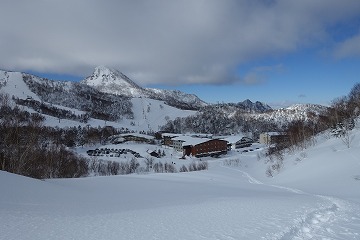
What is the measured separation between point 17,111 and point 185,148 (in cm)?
10337

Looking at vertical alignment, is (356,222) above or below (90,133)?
below

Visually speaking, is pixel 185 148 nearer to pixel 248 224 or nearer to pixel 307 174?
pixel 307 174

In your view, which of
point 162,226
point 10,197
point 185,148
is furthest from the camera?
point 185,148

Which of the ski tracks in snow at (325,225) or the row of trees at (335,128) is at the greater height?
the row of trees at (335,128)

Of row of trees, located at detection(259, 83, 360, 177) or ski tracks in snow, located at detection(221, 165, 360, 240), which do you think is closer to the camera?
ski tracks in snow, located at detection(221, 165, 360, 240)

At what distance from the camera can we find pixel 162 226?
1103 cm

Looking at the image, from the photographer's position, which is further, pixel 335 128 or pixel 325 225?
pixel 335 128

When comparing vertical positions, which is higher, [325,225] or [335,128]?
[335,128]

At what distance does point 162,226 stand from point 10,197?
29.4 feet

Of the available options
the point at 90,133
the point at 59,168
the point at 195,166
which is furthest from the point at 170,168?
the point at 90,133

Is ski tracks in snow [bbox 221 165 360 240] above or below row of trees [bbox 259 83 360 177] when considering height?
below

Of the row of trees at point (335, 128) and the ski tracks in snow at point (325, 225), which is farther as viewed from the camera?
the row of trees at point (335, 128)

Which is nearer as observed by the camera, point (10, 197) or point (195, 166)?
point (10, 197)

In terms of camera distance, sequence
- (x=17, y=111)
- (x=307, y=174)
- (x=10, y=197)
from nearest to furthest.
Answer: (x=10, y=197), (x=17, y=111), (x=307, y=174)
